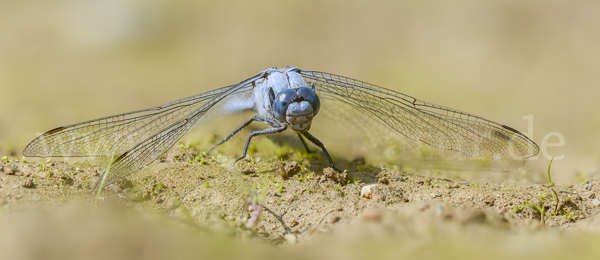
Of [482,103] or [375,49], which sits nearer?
[482,103]

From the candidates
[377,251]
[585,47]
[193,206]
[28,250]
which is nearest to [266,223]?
[193,206]

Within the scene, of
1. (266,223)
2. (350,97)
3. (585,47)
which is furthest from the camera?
(585,47)

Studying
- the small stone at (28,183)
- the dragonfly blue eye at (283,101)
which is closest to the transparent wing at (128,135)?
the small stone at (28,183)

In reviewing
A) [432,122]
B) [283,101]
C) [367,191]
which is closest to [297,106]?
[283,101]

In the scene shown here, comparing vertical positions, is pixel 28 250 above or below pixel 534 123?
below

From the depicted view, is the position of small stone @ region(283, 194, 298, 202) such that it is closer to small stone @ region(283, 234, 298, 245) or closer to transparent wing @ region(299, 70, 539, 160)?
small stone @ region(283, 234, 298, 245)

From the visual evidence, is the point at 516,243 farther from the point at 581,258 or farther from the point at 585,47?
the point at 585,47

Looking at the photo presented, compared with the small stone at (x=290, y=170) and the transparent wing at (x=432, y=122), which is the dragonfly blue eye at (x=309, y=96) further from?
the small stone at (x=290, y=170)

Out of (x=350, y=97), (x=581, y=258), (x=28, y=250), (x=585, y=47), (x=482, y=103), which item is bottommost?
(x=28, y=250)
